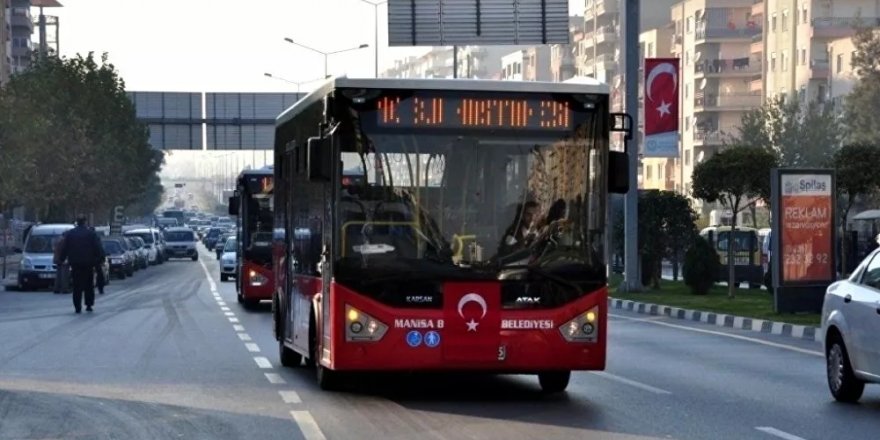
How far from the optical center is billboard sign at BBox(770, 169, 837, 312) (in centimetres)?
2995

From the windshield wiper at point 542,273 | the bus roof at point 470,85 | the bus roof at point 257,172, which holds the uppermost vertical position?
the bus roof at point 470,85

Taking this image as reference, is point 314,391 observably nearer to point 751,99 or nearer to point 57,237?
point 57,237

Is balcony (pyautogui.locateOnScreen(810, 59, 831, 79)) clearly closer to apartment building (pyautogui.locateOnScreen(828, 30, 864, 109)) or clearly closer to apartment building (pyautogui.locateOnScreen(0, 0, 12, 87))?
apartment building (pyautogui.locateOnScreen(828, 30, 864, 109))

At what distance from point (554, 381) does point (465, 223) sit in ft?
6.30

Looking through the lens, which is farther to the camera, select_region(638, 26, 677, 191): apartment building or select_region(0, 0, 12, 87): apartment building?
select_region(638, 26, 677, 191): apartment building

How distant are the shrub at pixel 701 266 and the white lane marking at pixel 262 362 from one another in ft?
69.9

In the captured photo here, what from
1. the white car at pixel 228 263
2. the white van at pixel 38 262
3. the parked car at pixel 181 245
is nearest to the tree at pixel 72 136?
the parked car at pixel 181 245

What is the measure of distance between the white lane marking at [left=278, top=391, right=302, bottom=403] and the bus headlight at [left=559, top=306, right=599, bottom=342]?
227cm

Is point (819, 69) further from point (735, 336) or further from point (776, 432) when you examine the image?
point (776, 432)

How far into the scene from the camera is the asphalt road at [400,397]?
12.8 m

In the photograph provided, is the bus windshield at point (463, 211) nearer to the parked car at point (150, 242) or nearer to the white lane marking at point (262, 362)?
the white lane marking at point (262, 362)

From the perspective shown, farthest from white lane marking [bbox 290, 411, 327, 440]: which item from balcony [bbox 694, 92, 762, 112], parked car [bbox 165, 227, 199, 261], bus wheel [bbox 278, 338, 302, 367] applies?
balcony [bbox 694, 92, 762, 112]

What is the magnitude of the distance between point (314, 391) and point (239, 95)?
277 feet

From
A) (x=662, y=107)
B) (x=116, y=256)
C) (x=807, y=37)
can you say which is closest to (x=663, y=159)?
(x=807, y=37)
